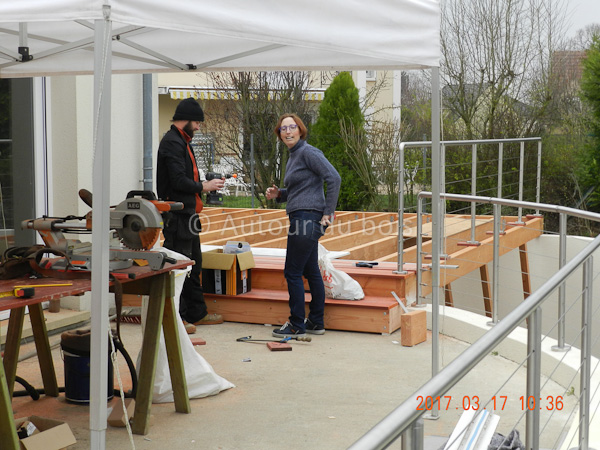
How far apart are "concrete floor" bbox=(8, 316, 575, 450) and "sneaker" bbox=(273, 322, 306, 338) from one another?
12 cm

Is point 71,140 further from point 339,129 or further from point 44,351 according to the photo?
point 339,129

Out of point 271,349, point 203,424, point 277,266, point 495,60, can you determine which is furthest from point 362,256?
point 495,60

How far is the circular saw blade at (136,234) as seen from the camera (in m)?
3.62

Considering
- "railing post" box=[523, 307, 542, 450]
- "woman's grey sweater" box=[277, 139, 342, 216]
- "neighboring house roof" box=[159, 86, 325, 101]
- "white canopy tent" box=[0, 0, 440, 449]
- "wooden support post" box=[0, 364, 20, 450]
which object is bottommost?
"wooden support post" box=[0, 364, 20, 450]

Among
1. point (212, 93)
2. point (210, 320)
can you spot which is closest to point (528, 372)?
point (210, 320)

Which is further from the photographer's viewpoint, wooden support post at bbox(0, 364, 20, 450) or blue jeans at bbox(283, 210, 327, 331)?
blue jeans at bbox(283, 210, 327, 331)

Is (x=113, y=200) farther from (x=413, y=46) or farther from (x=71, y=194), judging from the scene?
(x=413, y=46)

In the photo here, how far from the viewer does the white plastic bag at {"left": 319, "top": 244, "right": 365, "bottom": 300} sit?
6.23 meters

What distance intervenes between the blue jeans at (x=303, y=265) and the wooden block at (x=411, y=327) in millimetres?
649

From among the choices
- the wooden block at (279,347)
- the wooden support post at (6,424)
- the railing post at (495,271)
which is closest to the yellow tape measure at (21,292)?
the wooden support post at (6,424)

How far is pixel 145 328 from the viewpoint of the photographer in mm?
3887

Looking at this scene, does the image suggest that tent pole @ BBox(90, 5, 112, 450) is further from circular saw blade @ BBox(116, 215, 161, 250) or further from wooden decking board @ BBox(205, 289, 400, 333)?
wooden decking board @ BBox(205, 289, 400, 333)

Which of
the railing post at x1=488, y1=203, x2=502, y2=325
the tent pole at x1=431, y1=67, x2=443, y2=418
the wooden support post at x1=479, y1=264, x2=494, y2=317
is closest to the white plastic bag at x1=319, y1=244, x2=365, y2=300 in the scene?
the railing post at x1=488, y1=203, x2=502, y2=325

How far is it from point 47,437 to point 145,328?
722 millimetres
